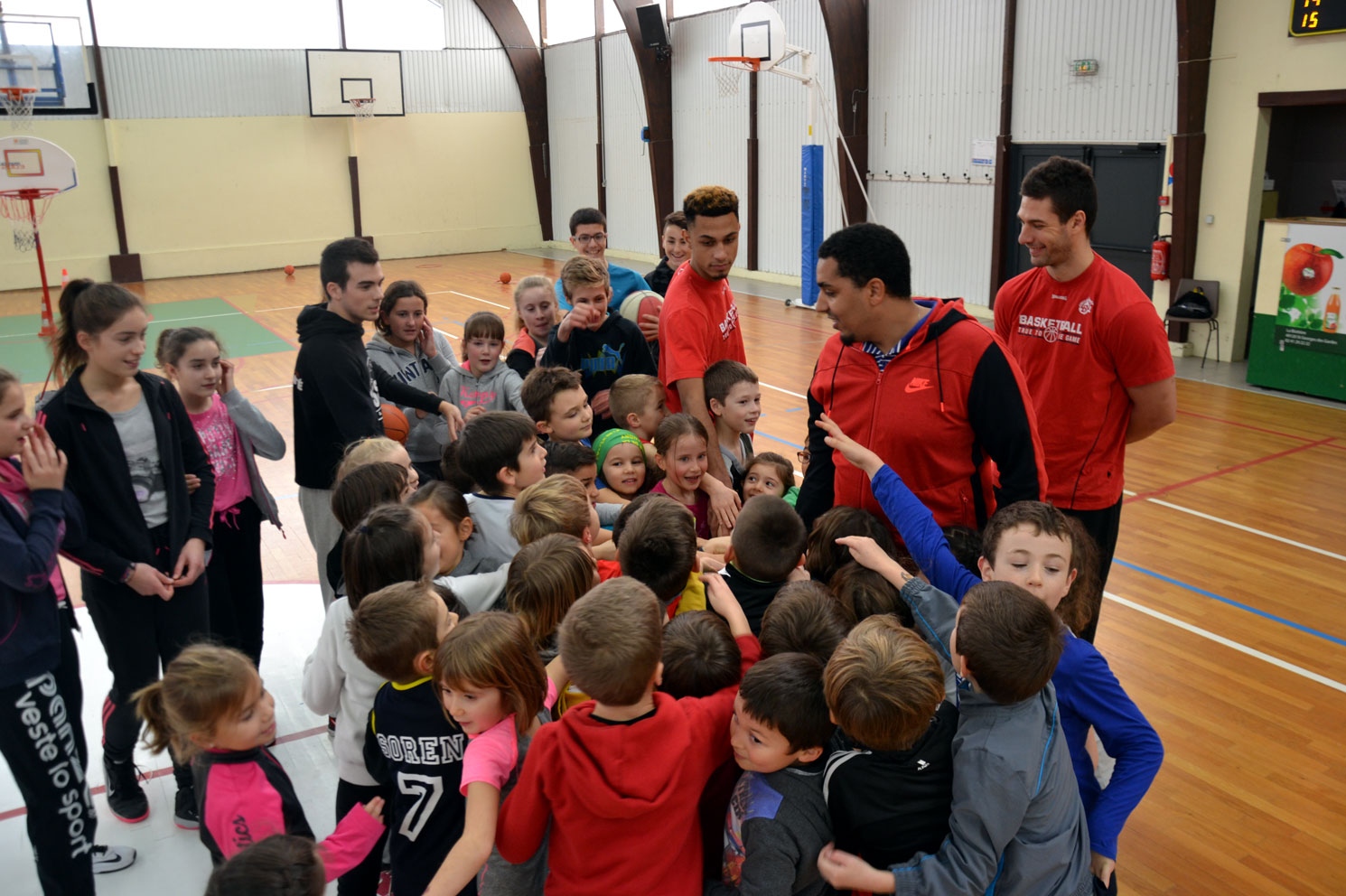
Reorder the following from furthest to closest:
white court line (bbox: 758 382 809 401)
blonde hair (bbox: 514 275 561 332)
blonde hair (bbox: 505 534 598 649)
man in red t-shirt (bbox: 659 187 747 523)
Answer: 1. white court line (bbox: 758 382 809 401)
2. blonde hair (bbox: 514 275 561 332)
3. man in red t-shirt (bbox: 659 187 747 523)
4. blonde hair (bbox: 505 534 598 649)

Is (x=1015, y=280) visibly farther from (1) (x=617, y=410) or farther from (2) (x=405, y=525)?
(2) (x=405, y=525)

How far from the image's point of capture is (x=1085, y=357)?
326cm

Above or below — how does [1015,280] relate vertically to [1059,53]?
below

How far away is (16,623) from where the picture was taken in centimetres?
251

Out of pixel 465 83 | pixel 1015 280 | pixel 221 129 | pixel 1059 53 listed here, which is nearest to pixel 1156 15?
pixel 1059 53

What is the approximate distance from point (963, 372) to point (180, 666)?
2.00 metres

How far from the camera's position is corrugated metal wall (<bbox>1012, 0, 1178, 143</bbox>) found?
9422 millimetres

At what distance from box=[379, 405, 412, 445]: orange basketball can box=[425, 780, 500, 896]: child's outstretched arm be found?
2.67 m

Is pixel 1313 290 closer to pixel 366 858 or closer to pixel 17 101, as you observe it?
pixel 366 858

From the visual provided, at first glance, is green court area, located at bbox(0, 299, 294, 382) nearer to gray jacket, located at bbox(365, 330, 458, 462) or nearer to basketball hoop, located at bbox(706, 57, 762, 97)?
gray jacket, located at bbox(365, 330, 458, 462)

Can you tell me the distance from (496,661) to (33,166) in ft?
44.4

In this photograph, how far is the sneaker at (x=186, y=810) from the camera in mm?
3287

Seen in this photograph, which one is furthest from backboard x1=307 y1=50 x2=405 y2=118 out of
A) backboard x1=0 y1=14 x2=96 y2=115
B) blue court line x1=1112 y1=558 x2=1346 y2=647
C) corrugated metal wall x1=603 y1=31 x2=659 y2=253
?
blue court line x1=1112 y1=558 x2=1346 y2=647

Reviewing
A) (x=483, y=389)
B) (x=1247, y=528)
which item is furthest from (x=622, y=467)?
(x=1247, y=528)
